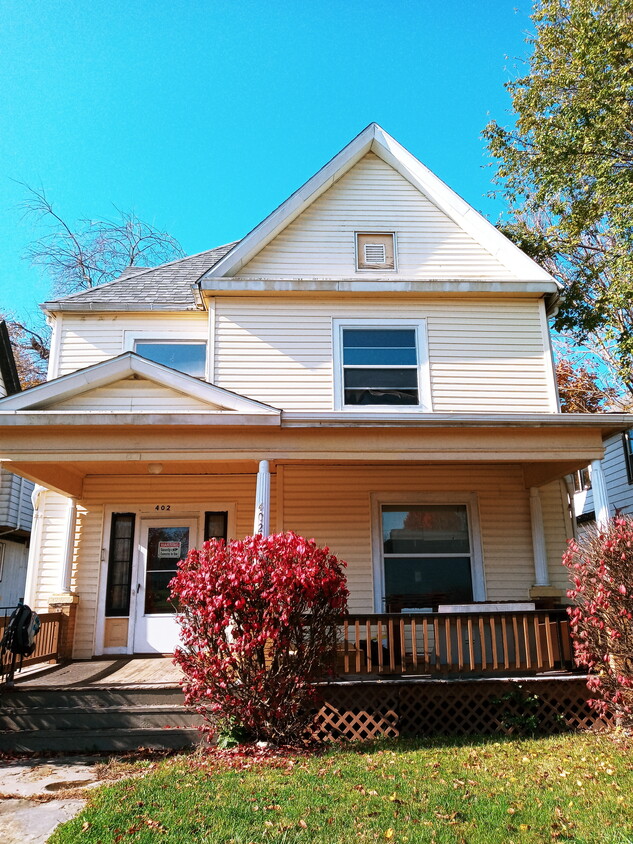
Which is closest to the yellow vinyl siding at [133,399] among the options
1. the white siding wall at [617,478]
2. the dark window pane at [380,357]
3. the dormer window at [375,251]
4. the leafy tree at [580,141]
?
the dark window pane at [380,357]

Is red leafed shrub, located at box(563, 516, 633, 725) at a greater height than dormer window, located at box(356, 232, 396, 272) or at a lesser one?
lesser

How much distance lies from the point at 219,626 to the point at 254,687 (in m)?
0.68

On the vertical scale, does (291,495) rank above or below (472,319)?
below

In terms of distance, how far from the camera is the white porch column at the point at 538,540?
9.93m

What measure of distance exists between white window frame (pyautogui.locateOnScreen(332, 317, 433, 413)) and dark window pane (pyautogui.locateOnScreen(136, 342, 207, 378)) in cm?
235

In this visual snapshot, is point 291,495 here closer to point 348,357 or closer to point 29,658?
point 348,357

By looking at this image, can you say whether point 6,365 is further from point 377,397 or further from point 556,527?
point 556,527

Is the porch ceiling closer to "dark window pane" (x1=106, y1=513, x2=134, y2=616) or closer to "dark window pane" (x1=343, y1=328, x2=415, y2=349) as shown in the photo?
"dark window pane" (x1=106, y1=513, x2=134, y2=616)

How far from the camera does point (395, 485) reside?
10.3m

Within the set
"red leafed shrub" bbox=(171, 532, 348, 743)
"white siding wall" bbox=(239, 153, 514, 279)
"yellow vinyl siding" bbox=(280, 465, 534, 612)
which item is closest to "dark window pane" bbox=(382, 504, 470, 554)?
"yellow vinyl siding" bbox=(280, 465, 534, 612)

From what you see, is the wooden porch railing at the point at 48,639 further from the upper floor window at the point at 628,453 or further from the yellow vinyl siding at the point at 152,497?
the upper floor window at the point at 628,453

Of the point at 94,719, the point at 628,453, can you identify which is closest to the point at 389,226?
the point at 94,719

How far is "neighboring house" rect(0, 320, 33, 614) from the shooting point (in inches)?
647

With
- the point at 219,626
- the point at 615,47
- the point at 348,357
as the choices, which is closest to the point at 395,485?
the point at 348,357
